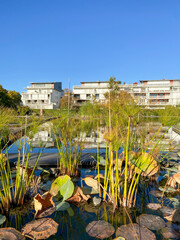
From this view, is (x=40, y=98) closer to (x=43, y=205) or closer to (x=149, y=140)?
(x=149, y=140)

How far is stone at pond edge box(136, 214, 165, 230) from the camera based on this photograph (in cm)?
148

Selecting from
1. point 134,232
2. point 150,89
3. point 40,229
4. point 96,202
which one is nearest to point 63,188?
point 96,202

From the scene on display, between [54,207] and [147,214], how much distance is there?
838mm

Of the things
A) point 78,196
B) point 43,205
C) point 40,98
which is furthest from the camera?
point 40,98

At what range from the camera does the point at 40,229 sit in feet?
4.63

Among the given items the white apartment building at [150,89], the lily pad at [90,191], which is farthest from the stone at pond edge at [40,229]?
the white apartment building at [150,89]

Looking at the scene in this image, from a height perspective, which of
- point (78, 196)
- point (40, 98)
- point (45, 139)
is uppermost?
point (40, 98)

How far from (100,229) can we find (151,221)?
44cm

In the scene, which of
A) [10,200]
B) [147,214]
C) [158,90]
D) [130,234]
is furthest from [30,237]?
[158,90]

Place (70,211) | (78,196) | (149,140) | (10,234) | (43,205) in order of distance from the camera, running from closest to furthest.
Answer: (10,234) → (43,205) → (70,211) → (78,196) → (149,140)

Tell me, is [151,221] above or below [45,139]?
below

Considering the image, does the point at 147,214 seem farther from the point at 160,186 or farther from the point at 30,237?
the point at 30,237

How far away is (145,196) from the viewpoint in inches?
82.4

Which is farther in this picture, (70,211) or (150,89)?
(150,89)
